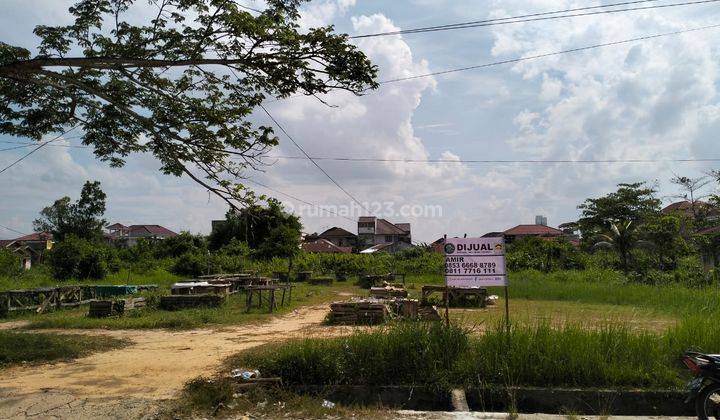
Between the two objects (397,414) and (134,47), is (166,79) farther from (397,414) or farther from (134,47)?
(397,414)

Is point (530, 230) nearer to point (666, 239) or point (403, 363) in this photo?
point (666, 239)

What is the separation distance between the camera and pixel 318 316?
1525 cm

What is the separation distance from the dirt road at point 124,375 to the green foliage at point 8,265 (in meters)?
20.5

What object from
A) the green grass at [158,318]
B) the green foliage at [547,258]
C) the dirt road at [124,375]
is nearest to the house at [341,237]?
the green foliage at [547,258]

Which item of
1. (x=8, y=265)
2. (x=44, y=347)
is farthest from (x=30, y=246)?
(x=44, y=347)

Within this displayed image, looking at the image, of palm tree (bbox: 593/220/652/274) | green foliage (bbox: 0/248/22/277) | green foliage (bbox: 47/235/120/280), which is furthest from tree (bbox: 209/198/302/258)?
palm tree (bbox: 593/220/652/274)

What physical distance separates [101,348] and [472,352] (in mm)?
7128

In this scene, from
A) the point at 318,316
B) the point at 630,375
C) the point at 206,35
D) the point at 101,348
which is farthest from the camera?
the point at 318,316

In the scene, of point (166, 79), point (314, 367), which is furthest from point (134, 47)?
point (314, 367)

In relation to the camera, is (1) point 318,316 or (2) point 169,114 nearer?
(2) point 169,114

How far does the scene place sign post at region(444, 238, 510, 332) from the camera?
797 centimetres

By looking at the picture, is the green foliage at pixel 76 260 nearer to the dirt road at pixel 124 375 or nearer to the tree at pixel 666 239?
the dirt road at pixel 124 375

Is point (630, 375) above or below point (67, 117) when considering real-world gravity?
below

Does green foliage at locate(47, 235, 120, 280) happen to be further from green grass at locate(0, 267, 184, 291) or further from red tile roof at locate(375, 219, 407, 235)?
red tile roof at locate(375, 219, 407, 235)
